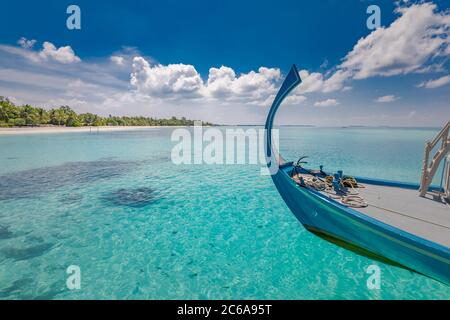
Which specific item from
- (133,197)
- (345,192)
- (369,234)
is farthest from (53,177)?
(369,234)

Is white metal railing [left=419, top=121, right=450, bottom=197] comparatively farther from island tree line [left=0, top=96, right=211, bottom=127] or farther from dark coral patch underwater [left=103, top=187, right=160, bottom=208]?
island tree line [left=0, top=96, right=211, bottom=127]

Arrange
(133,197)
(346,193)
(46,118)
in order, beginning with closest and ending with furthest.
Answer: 1. (346,193)
2. (133,197)
3. (46,118)

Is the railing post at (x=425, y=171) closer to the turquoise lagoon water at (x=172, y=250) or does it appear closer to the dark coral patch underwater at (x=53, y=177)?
the turquoise lagoon water at (x=172, y=250)

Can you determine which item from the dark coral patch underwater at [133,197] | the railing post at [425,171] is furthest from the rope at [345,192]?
the dark coral patch underwater at [133,197]

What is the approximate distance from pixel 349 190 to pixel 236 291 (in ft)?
15.3

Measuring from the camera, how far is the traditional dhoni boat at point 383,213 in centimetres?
412

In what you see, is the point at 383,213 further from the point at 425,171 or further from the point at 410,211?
the point at 425,171

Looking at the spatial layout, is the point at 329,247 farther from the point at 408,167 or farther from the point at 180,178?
the point at 408,167

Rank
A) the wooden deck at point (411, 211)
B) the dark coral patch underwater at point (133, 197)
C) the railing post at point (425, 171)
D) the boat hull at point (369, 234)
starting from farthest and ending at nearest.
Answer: the dark coral patch underwater at point (133, 197) < the railing post at point (425, 171) < the wooden deck at point (411, 211) < the boat hull at point (369, 234)

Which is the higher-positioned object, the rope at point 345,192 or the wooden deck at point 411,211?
the rope at point 345,192

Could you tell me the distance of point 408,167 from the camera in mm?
21875

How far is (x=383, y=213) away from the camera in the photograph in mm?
5375
